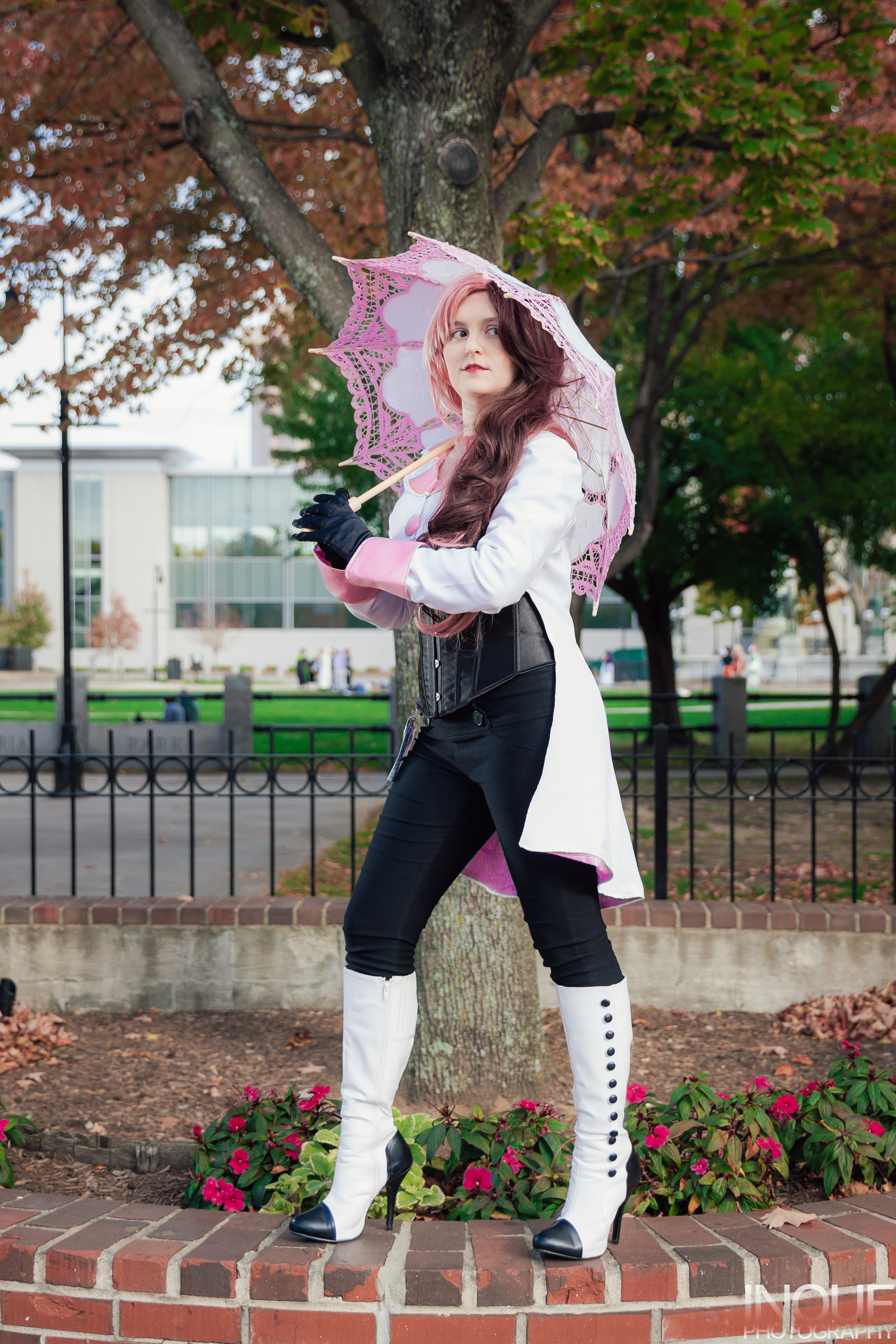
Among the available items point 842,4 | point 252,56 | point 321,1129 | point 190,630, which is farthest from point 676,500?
point 190,630

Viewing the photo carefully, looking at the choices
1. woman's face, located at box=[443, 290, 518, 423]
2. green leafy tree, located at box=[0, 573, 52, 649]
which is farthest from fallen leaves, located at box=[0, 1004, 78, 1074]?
green leafy tree, located at box=[0, 573, 52, 649]

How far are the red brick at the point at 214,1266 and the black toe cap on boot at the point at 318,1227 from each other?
0.32ft

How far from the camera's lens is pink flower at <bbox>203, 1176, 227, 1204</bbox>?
263cm

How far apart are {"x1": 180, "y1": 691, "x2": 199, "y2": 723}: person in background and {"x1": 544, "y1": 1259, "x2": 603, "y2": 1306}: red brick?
14270 mm

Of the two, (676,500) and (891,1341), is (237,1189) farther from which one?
(676,500)

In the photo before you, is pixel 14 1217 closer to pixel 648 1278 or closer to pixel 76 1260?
pixel 76 1260

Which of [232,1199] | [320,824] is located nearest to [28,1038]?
[232,1199]

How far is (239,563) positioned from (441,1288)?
6570cm

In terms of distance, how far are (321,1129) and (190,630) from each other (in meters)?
64.7

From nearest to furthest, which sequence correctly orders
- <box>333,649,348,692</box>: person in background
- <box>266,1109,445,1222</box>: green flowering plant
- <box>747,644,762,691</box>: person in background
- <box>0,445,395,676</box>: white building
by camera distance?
<box>266,1109,445,1222</box>: green flowering plant < <box>333,649,348,692</box>: person in background < <box>747,644,762,691</box>: person in background < <box>0,445,395,676</box>: white building

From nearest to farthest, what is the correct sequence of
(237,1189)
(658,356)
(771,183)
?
(237,1189) → (771,183) → (658,356)

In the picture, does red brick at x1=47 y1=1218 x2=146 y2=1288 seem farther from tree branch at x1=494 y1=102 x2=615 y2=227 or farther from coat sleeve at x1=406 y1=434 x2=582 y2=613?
tree branch at x1=494 y1=102 x2=615 y2=227

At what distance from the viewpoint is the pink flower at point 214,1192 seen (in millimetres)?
2629

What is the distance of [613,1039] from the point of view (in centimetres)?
226
